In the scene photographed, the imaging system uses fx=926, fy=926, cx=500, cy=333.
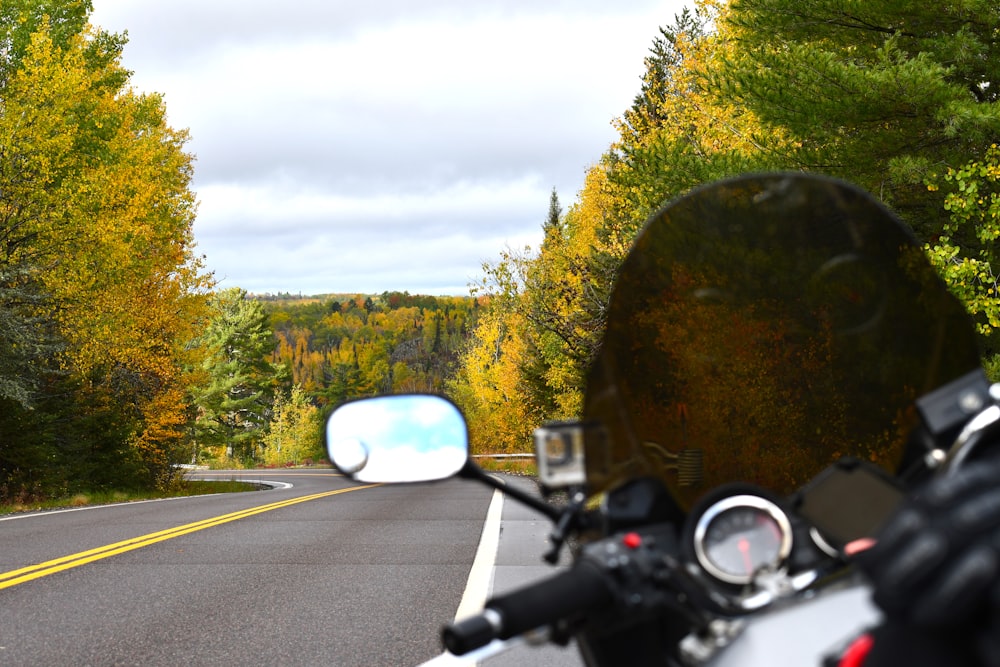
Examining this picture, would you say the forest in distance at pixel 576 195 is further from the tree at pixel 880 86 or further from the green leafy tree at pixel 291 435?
the green leafy tree at pixel 291 435

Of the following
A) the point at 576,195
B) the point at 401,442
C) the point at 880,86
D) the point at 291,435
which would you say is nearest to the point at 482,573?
the point at 401,442

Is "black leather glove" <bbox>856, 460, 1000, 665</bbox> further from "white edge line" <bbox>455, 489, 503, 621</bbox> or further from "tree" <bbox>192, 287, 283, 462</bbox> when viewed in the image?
"tree" <bbox>192, 287, 283, 462</bbox>

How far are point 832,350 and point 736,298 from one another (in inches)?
9.5

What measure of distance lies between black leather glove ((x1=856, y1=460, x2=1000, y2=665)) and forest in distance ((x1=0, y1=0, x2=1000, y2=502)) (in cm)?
229

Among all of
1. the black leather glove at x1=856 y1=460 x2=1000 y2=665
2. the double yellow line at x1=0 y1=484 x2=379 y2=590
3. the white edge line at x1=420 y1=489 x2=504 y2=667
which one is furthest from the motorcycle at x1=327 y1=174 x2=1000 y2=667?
the double yellow line at x1=0 y1=484 x2=379 y2=590

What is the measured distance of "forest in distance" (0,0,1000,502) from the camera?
12.0 m

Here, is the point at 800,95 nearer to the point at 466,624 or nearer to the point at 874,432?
the point at 874,432

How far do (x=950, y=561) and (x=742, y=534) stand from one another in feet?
2.92

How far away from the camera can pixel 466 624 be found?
4.33ft

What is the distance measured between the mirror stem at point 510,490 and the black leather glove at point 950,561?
0.83 m

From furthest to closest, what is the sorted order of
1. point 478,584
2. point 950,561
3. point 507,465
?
point 507,465, point 478,584, point 950,561

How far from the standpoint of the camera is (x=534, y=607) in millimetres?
1379

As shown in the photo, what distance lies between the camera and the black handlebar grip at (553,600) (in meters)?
1.37

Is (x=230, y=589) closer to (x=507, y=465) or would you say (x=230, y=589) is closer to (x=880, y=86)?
(x=880, y=86)
